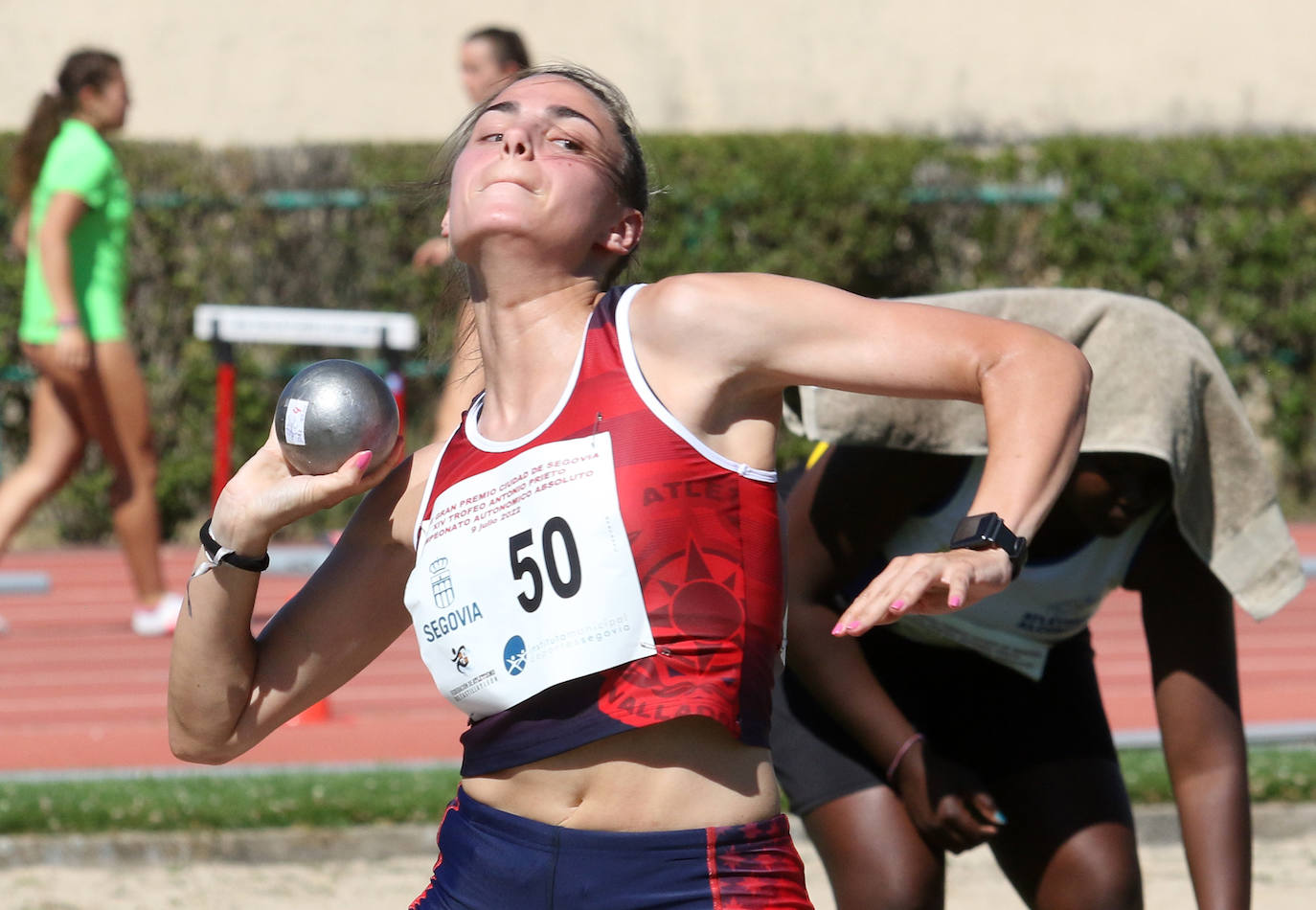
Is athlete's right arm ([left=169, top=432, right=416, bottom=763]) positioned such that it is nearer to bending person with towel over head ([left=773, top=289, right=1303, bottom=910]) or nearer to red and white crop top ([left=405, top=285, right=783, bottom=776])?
red and white crop top ([left=405, top=285, right=783, bottom=776])

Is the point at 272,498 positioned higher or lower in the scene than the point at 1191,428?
higher

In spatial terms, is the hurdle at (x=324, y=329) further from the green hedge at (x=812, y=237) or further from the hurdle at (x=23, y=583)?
the green hedge at (x=812, y=237)

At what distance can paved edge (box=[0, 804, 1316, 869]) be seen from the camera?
486 centimetres

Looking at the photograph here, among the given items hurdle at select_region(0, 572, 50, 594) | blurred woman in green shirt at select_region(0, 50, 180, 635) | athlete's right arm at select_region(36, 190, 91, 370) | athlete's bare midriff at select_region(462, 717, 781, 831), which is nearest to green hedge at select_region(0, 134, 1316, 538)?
hurdle at select_region(0, 572, 50, 594)

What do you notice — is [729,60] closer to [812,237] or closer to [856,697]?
[812,237]

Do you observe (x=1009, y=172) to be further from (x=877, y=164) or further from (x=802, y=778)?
(x=802, y=778)

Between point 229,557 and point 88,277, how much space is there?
5.20 m

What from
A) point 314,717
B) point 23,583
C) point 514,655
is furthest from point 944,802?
point 23,583

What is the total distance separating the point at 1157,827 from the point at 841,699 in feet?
7.63

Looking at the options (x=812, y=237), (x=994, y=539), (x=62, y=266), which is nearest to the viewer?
(x=994, y=539)

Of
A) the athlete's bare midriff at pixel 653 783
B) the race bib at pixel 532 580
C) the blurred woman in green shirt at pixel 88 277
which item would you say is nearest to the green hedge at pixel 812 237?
the blurred woman in green shirt at pixel 88 277

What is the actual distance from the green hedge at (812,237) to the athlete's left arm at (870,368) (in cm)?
843

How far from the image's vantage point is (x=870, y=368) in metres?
2.18

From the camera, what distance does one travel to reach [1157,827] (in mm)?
5117
